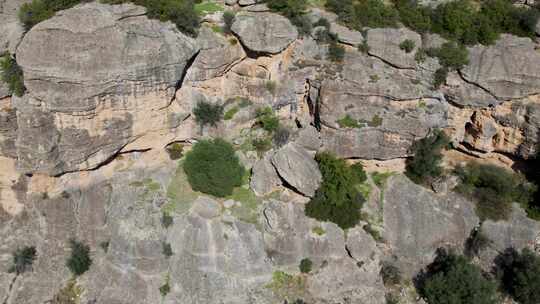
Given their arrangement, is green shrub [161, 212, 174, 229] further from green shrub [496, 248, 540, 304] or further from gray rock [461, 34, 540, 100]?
green shrub [496, 248, 540, 304]

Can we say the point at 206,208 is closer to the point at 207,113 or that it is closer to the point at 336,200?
the point at 207,113

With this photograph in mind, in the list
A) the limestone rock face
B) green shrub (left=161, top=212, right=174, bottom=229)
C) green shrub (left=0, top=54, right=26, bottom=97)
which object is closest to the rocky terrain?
the limestone rock face

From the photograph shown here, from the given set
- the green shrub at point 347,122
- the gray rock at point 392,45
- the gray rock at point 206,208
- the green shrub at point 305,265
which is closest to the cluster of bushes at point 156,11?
the gray rock at point 206,208

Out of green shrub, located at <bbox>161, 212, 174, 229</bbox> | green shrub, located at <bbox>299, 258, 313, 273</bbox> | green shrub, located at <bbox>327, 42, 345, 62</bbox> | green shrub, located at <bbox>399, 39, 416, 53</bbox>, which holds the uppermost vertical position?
green shrub, located at <bbox>399, 39, 416, 53</bbox>

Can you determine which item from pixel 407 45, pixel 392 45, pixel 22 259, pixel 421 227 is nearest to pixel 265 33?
pixel 392 45

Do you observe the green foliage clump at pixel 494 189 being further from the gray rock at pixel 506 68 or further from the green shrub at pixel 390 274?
the green shrub at pixel 390 274

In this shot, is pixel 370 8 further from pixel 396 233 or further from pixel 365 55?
pixel 396 233

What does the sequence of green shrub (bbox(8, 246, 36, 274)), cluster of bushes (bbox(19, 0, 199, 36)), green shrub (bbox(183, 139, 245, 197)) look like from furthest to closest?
green shrub (bbox(8, 246, 36, 274)) < green shrub (bbox(183, 139, 245, 197)) < cluster of bushes (bbox(19, 0, 199, 36))
